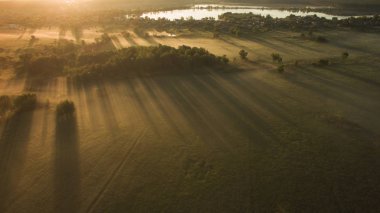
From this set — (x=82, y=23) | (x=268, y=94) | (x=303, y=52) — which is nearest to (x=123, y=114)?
(x=268, y=94)

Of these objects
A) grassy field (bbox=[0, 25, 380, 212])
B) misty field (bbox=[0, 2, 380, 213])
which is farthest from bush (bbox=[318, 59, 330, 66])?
grassy field (bbox=[0, 25, 380, 212])

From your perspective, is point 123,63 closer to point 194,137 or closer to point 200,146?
point 194,137

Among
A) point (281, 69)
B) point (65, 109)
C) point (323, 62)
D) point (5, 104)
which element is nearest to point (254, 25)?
point (323, 62)

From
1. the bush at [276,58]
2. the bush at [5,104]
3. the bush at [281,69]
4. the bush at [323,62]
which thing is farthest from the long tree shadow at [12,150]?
the bush at [323,62]

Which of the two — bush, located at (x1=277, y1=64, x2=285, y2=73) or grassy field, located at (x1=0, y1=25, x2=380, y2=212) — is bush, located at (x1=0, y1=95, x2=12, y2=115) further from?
bush, located at (x1=277, y1=64, x2=285, y2=73)

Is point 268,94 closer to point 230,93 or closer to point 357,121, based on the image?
point 230,93

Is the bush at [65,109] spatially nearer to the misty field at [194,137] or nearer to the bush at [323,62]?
the misty field at [194,137]
